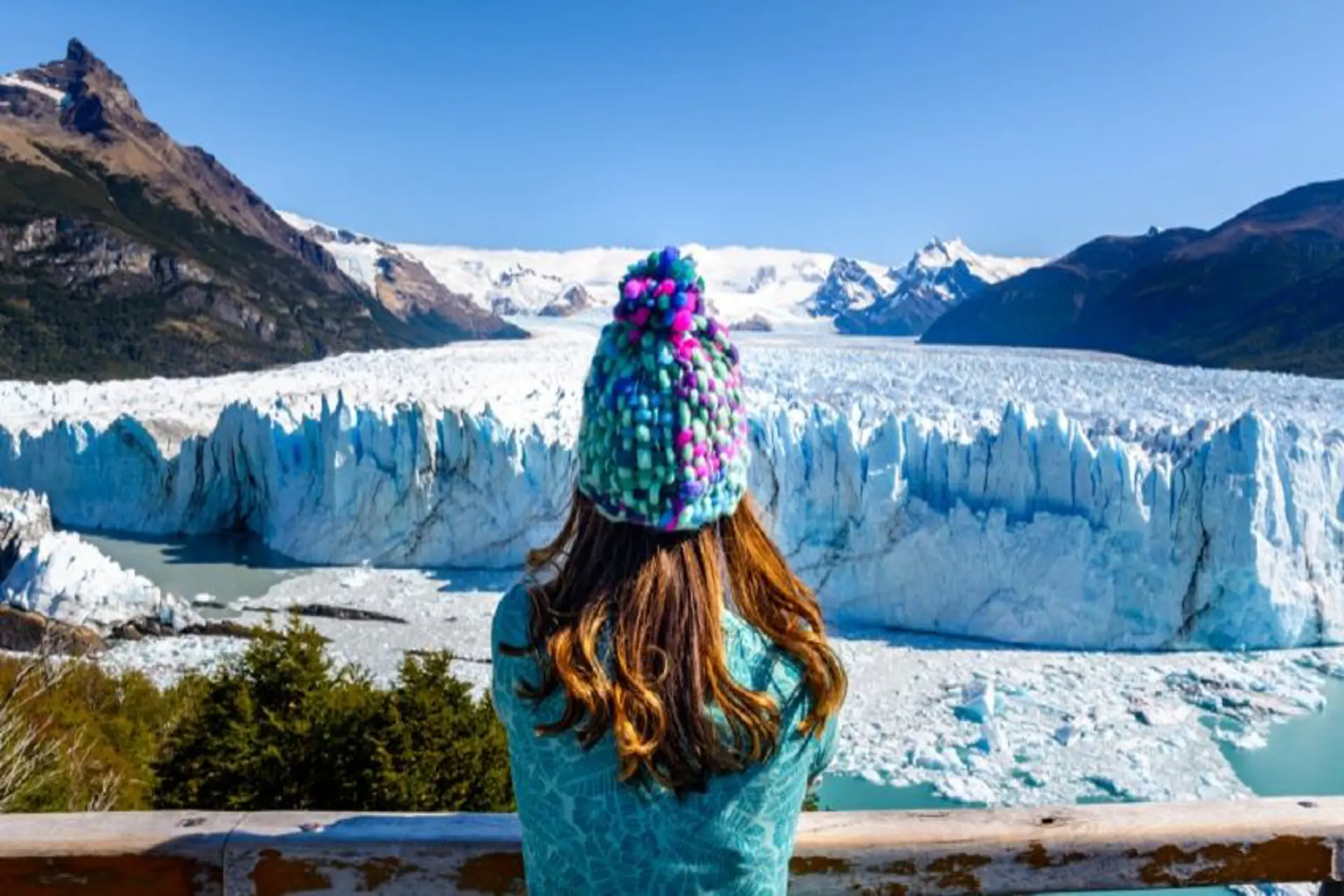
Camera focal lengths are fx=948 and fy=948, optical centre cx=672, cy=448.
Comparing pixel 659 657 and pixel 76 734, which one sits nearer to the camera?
pixel 659 657

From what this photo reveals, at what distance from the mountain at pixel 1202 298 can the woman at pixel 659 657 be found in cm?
3542

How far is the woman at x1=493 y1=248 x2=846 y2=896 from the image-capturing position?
84cm

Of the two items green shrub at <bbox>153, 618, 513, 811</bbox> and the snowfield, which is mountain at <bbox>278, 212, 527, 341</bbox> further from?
green shrub at <bbox>153, 618, 513, 811</bbox>

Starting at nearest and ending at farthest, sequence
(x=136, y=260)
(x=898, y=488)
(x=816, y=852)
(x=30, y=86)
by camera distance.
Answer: (x=816, y=852), (x=898, y=488), (x=136, y=260), (x=30, y=86)

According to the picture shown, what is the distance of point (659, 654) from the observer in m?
0.85

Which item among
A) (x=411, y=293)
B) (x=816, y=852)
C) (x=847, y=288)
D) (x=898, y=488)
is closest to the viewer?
(x=816, y=852)

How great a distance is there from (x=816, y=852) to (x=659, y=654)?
0.63 meters

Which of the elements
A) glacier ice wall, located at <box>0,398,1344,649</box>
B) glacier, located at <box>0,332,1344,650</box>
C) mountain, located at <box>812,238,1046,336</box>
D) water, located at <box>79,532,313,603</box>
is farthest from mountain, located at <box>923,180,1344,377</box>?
water, located at <box>79,532,313,603</box>

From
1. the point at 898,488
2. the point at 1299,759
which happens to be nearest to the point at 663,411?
the point at 1299,759

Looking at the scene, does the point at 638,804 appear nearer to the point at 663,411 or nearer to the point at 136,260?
the point at 663,411

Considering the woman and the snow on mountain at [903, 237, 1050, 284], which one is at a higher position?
the snow on mountain at [903, 237, 1050, 284]

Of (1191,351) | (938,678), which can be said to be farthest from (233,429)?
(1191,351)

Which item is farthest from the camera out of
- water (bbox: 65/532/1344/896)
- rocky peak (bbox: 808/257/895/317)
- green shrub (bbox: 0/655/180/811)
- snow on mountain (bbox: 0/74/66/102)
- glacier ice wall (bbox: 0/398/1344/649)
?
rocky peak (bbox: 808/257/895/317)

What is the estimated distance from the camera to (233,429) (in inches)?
620
